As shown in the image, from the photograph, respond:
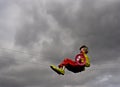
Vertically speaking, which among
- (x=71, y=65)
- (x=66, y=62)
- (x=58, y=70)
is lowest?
(x=58, y=70)

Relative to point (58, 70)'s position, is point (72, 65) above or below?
above

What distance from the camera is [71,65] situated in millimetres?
25203

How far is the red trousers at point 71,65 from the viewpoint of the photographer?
82.4 ft

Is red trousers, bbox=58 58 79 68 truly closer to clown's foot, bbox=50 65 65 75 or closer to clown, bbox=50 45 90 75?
clown, bbox=50 45 90 75

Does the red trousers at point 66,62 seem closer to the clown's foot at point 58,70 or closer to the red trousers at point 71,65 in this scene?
the red trousers at point 71,65

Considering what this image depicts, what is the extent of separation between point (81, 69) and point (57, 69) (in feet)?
9.57

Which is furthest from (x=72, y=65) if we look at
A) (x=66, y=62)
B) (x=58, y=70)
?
(x=58, y=70)

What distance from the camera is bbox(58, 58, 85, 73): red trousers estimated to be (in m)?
25.1

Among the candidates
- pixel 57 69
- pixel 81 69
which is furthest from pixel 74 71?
pixel 57 69

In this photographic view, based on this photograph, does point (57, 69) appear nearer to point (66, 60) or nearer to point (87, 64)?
point (66, 60)

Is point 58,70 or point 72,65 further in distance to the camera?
point 72,65

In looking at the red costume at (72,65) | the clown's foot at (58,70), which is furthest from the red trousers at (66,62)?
the clown's foot at (58,70)

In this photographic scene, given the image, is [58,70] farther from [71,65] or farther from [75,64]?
[75,64]

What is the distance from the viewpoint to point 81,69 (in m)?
26.1
